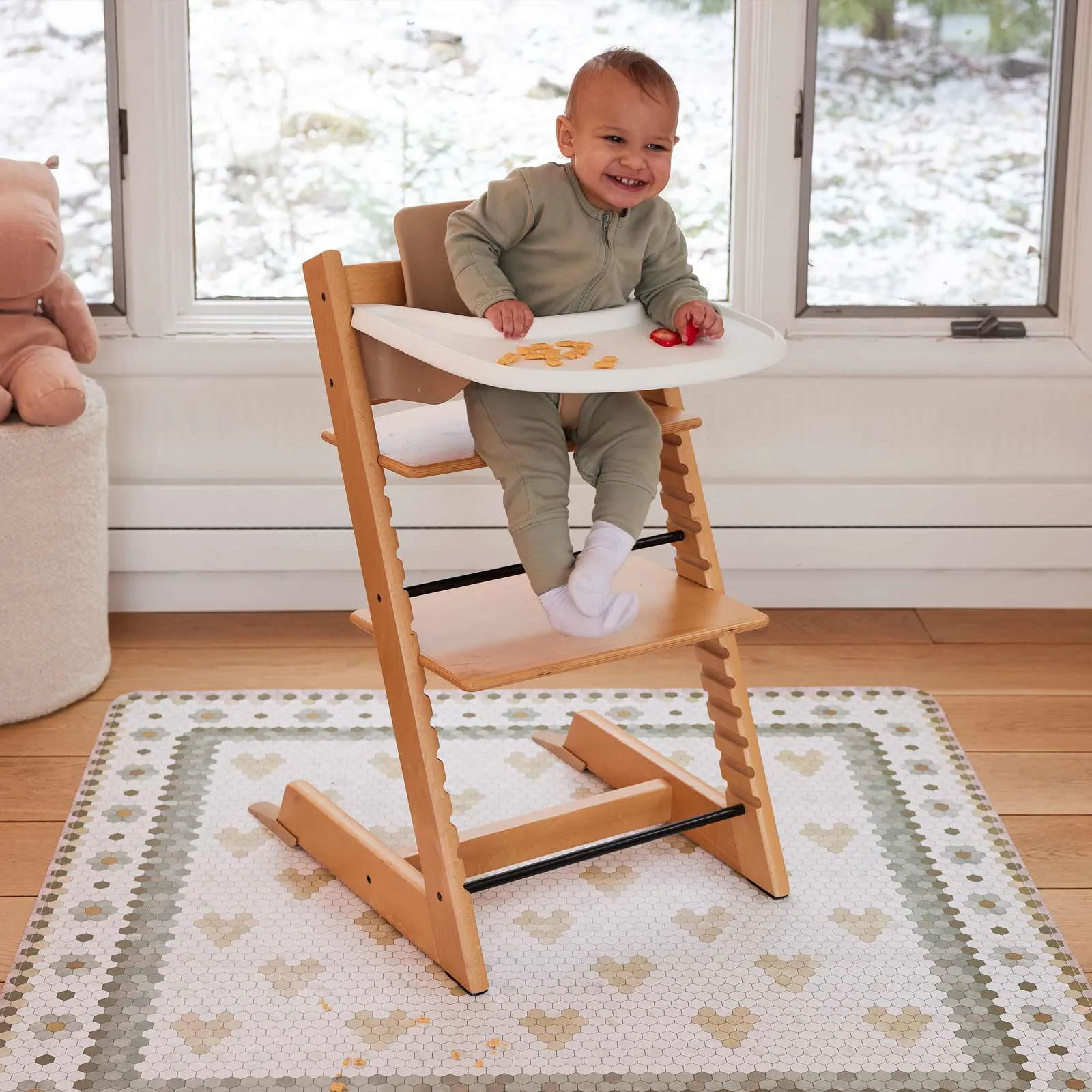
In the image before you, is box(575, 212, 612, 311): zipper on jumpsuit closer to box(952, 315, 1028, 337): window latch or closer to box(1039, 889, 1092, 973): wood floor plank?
box(1039, 889, 1092, 973): wood floor plank

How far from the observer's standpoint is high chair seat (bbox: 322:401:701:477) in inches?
54.4

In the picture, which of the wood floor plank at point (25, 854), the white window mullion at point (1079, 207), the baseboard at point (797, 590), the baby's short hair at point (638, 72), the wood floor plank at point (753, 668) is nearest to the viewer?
the baby's short hair at point (638, 72)

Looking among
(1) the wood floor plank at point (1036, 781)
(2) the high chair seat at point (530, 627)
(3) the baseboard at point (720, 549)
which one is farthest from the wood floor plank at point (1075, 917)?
(3) the baseboard at point (720, 549)

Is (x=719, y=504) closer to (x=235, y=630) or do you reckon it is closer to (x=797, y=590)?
(x=797, y=590)

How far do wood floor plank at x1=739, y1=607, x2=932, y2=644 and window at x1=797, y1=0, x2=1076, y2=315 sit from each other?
51 cm

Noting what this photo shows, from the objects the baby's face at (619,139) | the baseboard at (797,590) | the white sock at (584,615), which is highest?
the baby's face at (619,139)

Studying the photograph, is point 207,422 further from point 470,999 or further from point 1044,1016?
point 1044,1016

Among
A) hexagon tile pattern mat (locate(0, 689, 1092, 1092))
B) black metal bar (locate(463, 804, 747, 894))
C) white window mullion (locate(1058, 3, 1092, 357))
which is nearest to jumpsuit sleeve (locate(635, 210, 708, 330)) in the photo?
black metal bar (locate(463, 804, 747, 894))

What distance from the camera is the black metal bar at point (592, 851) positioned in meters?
1.40

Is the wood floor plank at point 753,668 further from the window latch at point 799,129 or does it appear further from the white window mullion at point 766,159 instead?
the window latch at point 799,129

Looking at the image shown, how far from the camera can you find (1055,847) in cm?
168

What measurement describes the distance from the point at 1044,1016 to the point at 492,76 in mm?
1640

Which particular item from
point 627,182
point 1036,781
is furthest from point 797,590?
point 627,182

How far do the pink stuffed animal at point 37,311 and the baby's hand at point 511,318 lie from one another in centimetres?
85
